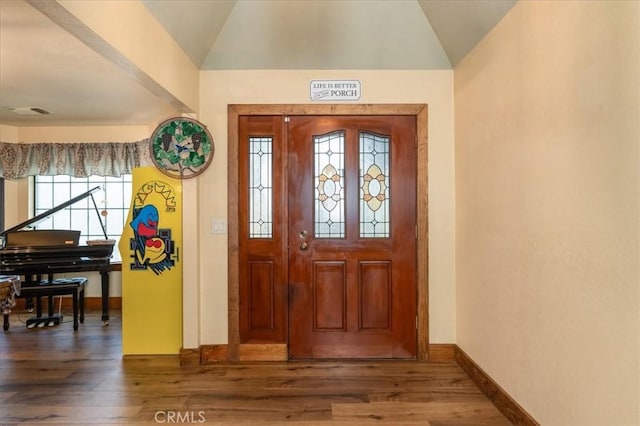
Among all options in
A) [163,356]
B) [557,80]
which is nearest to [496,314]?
[557,80]

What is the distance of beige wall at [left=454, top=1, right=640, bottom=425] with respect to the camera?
1.43 m

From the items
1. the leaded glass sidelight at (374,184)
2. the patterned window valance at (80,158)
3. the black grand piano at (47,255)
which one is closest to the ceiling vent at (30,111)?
the patterned window valance at (80,158)

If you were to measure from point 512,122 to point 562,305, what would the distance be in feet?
3.60

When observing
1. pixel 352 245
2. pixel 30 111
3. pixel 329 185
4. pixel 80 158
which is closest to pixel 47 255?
pixel 80 158

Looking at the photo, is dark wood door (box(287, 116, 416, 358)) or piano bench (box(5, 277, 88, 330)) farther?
piano bench (box(5, 277, 88, 330))

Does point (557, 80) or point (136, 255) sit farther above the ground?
point (557, 80)

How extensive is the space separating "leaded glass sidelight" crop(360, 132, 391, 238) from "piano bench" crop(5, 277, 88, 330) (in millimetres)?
3424

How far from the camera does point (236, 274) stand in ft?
10.3

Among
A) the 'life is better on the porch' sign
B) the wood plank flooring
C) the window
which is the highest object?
the 'life is better on the porch' sign

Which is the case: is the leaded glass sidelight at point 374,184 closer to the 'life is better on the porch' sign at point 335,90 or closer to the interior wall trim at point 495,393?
the 'life is better on the porch' sign at point 335,90

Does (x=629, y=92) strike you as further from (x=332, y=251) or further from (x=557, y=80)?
(x=332, y=251)

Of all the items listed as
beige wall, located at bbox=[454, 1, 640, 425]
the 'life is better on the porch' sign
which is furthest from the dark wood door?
beige wall, located at bbox=[454, 1, 640, 425]

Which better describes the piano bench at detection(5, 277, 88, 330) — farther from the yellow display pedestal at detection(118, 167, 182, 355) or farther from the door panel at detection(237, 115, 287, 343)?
the door panel at detection(237, 115, 287, 343)

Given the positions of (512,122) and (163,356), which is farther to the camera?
(163,356)
